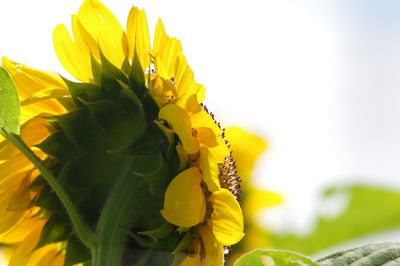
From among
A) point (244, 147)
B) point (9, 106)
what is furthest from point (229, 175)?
point (9, 106)

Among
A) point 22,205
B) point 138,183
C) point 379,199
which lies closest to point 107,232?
point 138,183

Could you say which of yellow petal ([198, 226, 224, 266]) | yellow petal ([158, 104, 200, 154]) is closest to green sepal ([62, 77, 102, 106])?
yellow petal ([158, 104, 200, 154])

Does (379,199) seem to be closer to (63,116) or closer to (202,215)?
(202,215)

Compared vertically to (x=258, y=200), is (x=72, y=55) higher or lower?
higher

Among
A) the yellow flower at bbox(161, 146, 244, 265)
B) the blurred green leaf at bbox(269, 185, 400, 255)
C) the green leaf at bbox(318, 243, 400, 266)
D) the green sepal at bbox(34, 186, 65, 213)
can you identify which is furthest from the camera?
the green sepal at bbox(34, 186, 65, 213)

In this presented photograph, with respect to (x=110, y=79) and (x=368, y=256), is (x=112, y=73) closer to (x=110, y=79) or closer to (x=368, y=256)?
(x=110, y=79)

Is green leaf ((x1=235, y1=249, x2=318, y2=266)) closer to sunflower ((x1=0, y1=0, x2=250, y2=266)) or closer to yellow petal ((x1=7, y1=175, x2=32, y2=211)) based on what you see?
sunflower ((x1=0, y1=0, x2=250, y2=266))

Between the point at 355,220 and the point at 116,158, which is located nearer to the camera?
the point at 355,220
